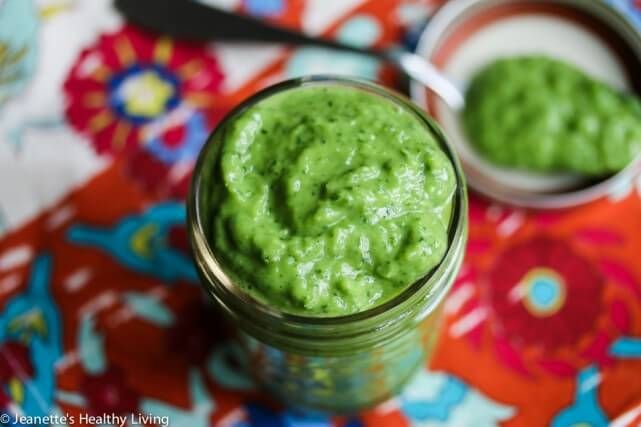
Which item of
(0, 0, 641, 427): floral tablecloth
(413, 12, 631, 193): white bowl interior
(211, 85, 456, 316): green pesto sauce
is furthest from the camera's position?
(413, 12, 631, 193): white bowl interior

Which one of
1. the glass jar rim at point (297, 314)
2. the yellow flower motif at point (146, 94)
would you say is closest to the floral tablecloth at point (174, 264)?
the yellow flower motif at point (146, 94)

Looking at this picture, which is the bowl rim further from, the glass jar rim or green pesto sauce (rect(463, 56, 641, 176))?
the glass jar rim

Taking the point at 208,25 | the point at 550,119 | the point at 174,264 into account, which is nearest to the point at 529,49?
the point at 550,119

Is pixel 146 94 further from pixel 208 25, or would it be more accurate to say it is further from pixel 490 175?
pixel 490 175

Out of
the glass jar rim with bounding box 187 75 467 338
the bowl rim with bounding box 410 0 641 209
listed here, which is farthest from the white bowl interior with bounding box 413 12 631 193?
the glass jar rim with bounding box 187 75 467 338

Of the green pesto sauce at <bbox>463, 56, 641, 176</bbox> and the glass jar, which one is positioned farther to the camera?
the green pesto sauce at <bbox>463, 56, 641, 176</bbox>

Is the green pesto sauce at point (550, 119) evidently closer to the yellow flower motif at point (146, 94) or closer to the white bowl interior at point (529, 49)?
the white bowl interior at point (529, 49)

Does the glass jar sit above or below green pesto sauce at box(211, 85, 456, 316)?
below

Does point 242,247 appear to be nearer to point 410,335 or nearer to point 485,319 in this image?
point 410,335
